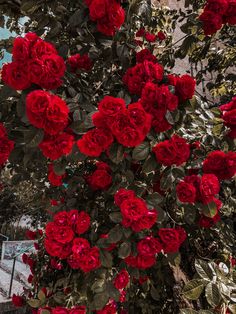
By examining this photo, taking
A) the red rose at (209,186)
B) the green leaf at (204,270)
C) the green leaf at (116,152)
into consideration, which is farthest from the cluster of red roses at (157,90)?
the green leaf at (204,270)

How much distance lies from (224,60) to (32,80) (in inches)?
146

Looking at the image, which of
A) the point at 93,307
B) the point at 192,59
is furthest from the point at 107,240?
the point at 192,59

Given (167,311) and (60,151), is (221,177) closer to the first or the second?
(60,151)

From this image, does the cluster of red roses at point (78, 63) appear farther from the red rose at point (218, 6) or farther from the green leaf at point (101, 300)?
the green leaf at point (101, 300)

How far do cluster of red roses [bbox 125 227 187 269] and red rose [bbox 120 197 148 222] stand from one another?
21 cm

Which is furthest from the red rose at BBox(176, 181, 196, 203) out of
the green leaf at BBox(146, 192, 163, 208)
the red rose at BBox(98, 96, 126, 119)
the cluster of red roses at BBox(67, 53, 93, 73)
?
the cluster of red roses at BBox(67, 53, 93, 73)

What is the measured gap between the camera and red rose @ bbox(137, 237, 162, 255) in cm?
178

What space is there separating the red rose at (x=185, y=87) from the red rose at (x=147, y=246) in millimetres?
786

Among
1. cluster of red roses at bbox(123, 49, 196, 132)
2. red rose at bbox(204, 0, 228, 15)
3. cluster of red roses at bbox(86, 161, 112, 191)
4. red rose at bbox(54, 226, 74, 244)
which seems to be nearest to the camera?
cluster of red roses at bbox(123, 49, 196, 132)

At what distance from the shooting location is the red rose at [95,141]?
152cm

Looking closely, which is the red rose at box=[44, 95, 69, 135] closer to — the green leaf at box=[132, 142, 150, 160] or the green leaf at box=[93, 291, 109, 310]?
the green leaf at box=[132, 142, 150, 160]

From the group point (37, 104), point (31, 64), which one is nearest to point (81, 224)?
point (37, 104)

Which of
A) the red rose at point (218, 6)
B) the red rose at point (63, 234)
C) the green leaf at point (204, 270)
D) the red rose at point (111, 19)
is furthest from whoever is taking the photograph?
the red rose at point (218, 6)

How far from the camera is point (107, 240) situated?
1.84 m
